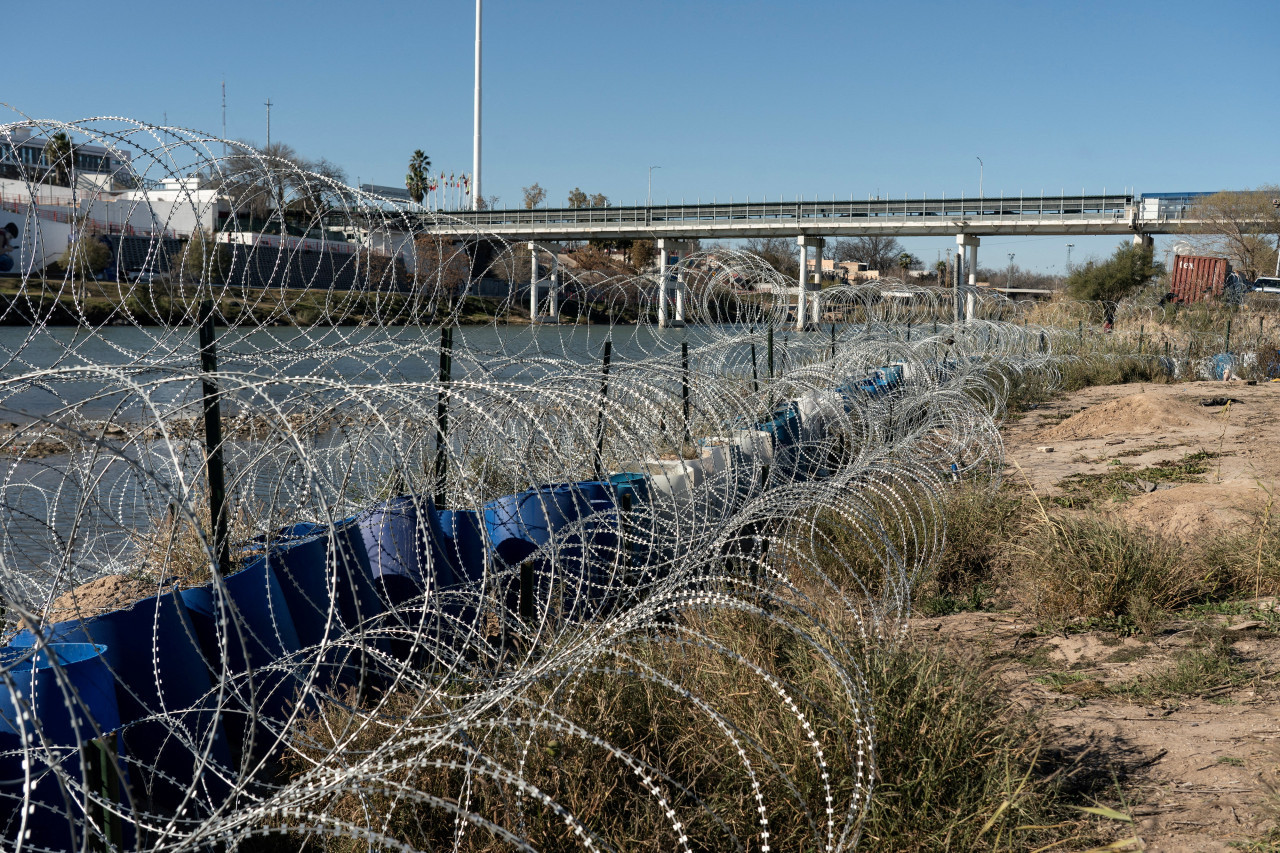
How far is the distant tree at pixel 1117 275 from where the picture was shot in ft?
167

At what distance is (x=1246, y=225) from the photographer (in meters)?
48.3

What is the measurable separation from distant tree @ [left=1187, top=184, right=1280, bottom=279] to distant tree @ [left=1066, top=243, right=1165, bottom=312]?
3318 millimetres

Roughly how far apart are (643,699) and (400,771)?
97 centimetres

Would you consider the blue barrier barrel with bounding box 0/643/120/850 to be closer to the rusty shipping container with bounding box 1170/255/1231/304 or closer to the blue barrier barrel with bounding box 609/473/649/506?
the blue barrier barrel with bounding box 609/473/649/506

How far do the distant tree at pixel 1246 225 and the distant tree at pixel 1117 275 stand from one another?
3.32m

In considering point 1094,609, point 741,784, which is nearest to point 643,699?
point 741,784

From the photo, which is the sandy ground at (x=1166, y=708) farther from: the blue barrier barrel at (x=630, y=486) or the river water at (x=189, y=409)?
the river water at (x=189, y=409)

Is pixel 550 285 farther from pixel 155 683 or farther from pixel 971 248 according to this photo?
pixel 971 248

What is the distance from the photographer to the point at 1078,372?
832 inches

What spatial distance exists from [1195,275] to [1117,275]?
145 inches

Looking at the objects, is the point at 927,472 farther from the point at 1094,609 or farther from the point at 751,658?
the point at 751,658

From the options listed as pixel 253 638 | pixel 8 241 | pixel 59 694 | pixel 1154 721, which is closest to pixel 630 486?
pixel 253 638

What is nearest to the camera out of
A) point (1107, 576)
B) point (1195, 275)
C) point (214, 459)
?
point (214, 459)

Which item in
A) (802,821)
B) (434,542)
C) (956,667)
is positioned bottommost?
(802,821)
